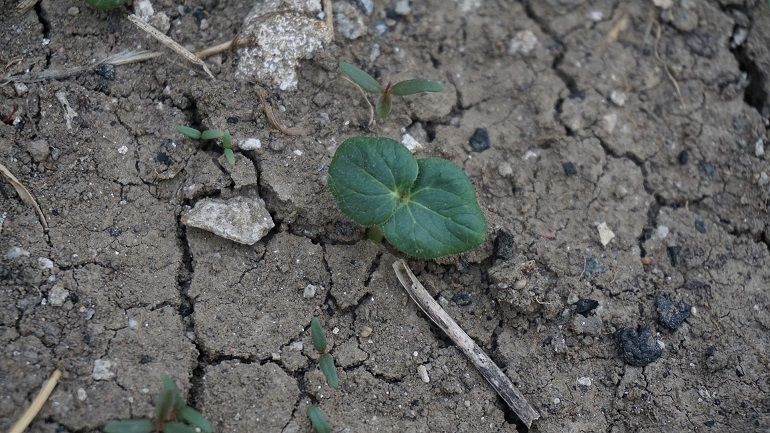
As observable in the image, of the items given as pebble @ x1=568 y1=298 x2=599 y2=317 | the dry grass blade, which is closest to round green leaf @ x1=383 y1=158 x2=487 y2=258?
pebble @ x1=568 y1=298 x2=599 y2=317

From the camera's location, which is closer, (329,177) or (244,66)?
(329,177)

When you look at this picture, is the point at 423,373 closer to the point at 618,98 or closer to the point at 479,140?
the point at 479,140

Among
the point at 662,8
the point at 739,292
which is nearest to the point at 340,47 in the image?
the point at 662,8

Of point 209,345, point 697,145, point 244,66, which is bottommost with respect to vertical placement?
point 209,345

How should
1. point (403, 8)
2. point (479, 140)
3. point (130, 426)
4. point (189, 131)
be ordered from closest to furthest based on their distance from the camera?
point (130, 426) → point (189, 131) → point (479, 140) → point (403, 8)

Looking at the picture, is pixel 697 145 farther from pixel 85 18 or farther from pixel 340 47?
pixel 85 18

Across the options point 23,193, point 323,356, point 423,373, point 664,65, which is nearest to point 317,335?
point 323,356
